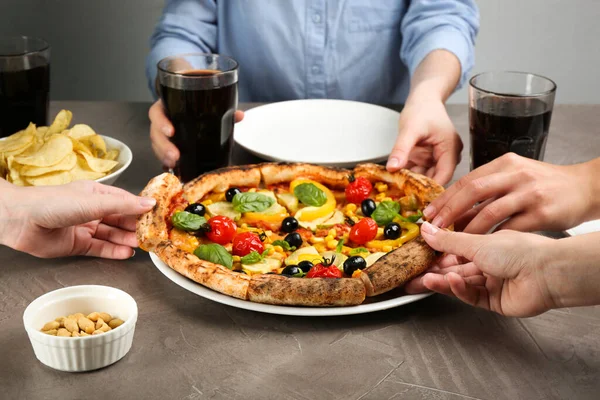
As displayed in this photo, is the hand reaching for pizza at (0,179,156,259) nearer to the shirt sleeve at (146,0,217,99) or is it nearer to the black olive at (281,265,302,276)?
the black olive at (281,265,302,276)

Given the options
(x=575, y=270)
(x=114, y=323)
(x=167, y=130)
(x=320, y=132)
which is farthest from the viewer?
(x=320, y=132)

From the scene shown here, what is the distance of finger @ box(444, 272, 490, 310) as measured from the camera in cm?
146

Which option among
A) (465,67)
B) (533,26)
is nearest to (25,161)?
(465,67)

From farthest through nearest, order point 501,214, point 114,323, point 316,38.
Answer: point 316,38 < point 501,214 < point 114,323

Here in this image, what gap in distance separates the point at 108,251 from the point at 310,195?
50 centimetres

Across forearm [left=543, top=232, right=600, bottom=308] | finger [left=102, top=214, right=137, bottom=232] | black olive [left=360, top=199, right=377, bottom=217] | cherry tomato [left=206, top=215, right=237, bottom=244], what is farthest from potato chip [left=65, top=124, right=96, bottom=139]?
forearm [left=543, top=232, right=600, bottom=308]

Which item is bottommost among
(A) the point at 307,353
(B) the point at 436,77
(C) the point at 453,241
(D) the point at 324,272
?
(A) the point at 307,353

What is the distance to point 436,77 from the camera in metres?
2.42

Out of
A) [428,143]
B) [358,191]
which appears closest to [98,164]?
[358,191]

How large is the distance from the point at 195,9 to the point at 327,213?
1283 mm

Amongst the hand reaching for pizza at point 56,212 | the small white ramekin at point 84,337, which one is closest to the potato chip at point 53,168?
the hand reaching for pizza at point 56,212

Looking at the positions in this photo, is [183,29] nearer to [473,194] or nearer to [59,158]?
[59,158]

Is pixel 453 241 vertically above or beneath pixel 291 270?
above

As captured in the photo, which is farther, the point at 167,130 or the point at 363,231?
the point at 167,130
